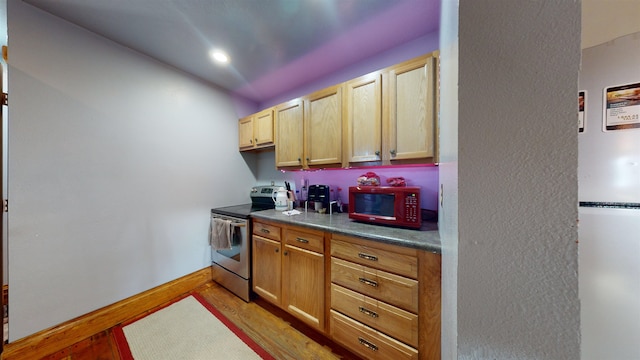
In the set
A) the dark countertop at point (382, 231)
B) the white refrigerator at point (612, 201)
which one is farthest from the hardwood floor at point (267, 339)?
the white refrigerator at point (612, 201)

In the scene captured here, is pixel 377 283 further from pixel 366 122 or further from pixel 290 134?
pixel 290 134

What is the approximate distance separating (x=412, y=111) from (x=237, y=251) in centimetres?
206

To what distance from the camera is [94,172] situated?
158 centimetres

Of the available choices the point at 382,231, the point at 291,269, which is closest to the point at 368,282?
the point at 382,231

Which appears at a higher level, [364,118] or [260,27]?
[260,27]

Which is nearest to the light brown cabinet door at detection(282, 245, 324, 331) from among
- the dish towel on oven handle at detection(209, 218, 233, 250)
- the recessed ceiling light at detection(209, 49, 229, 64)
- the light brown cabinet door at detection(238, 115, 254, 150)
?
the dish towel on oven handle at detection(209, 218, 233, 250)

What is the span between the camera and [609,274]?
83 cm

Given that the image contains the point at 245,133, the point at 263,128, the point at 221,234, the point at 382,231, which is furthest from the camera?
the point at 245,133

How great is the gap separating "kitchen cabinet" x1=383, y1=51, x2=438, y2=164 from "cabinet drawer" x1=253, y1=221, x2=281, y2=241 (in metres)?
1.14

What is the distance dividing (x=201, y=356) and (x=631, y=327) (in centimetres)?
226

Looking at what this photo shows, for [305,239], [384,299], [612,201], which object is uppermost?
[612,201]

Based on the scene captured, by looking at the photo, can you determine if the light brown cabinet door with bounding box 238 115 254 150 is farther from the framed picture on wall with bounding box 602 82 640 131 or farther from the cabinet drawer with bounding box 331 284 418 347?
the framed picture on wall with bounding box 602 82 640 131

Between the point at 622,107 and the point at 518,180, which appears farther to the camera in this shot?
the point at 622,107

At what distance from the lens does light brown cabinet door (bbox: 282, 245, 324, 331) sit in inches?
57.7
